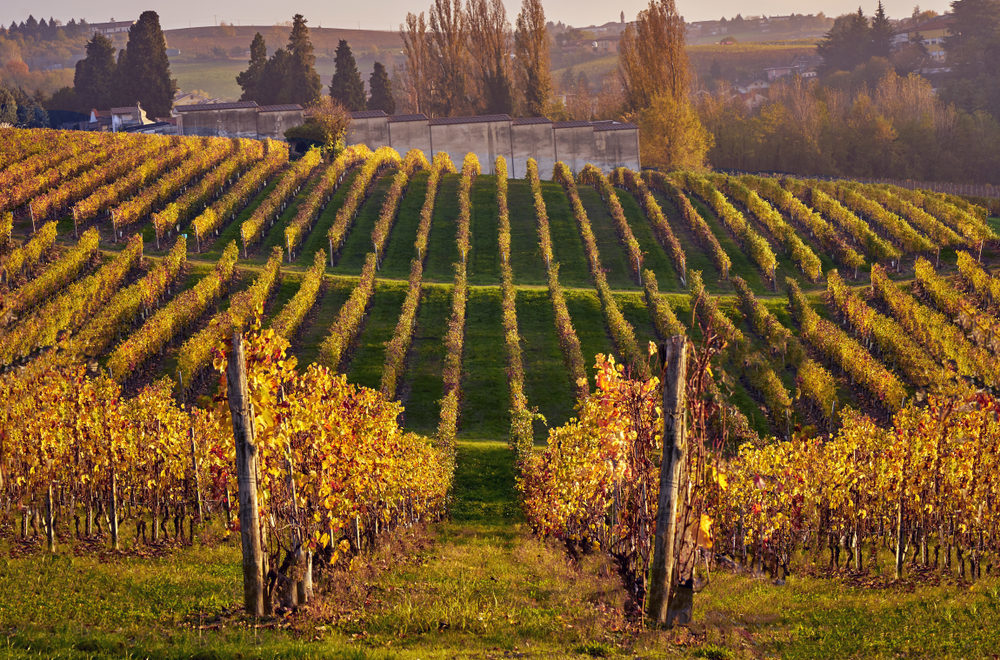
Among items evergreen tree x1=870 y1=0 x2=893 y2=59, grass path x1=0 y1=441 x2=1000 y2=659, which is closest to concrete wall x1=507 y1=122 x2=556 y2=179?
grass path x1=0 y1=441 x2=1000 y2=659

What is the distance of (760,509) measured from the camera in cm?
2269

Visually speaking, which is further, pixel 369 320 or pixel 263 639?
pixel 369 320

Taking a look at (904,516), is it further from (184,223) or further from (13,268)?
(184,223)

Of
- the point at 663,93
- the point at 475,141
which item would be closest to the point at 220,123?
the point at 475,141

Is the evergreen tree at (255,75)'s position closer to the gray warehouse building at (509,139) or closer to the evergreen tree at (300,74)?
the evergreen tree at (300,74)

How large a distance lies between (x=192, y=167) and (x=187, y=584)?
62023 millimetres

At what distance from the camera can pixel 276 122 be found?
9700 centimetres

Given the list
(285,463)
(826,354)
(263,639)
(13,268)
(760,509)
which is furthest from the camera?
(13,268)

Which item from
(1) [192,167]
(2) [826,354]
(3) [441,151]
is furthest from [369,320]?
(3) [441,151]

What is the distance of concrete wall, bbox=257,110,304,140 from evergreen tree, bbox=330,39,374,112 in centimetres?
1041

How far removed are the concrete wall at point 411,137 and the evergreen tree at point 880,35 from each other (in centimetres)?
10722

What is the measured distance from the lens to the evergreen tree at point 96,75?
4697 inches

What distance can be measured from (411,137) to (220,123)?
19.2 metres

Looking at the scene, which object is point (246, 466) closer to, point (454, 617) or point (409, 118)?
point (454, 617)
